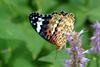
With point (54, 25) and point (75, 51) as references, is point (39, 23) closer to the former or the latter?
point (54, 25)

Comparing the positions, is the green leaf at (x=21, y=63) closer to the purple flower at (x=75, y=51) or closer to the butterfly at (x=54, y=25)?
the butterfly at (x=54, y=25)

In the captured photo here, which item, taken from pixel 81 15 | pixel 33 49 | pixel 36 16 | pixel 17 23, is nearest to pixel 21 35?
pixel 33 49

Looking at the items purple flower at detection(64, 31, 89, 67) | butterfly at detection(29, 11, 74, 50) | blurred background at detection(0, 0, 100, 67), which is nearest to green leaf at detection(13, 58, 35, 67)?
blurred background at detection(0, 0, 100, 67)

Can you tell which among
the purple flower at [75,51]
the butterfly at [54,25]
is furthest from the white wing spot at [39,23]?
the purple flower at [75,51]

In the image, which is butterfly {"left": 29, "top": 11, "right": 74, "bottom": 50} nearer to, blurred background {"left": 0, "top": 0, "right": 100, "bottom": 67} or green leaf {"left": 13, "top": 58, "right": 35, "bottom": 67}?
blurred background {"left": 0, "top": 0, "right": 100, "bottom": 67}

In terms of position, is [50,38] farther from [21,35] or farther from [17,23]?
[17,23]

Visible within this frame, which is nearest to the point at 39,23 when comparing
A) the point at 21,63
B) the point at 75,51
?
the point at 75,51
